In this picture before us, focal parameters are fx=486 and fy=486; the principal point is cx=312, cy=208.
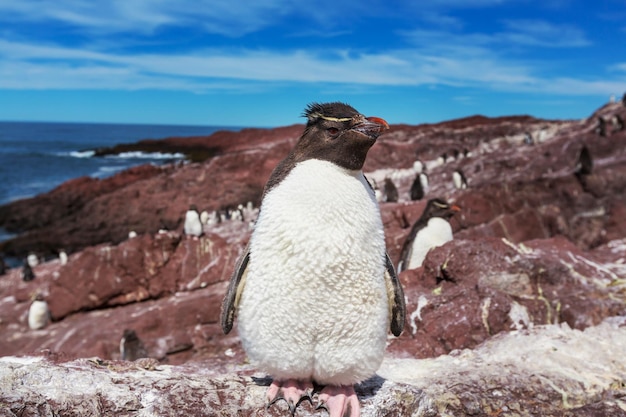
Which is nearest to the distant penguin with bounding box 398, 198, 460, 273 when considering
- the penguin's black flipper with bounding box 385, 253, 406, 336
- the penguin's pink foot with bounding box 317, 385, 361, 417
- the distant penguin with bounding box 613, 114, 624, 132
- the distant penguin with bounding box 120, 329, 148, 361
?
the distant penguin with bounding box 120, 329, 148, 361

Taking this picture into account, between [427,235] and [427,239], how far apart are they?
0.09m

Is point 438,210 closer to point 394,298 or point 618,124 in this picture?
point 394,298

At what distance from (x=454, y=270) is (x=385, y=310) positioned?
13.7 feet

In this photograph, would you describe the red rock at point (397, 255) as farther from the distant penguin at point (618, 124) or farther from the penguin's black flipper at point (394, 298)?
the penguin's black flipper at point (394, 298)

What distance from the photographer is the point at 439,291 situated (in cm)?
691

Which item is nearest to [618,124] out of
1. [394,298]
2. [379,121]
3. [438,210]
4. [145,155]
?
[438,210]

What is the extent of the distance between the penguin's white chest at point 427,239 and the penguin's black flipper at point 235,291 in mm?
7047

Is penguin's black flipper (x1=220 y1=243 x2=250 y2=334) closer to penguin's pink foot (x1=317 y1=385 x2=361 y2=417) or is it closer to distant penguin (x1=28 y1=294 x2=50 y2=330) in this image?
penguin's pink foot (x1=317 y1=385 x2=361 y2=417)

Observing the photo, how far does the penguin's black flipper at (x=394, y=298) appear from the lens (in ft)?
11.1

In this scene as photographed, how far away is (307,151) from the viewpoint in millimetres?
3217

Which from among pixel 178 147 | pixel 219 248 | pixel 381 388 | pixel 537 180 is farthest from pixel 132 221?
pixel 178 147

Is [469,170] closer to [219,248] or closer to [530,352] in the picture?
[219,248]

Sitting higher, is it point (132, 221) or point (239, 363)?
point (239, 363)

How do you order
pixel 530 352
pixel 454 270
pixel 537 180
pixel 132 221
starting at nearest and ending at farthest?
pixel 530 352 → pixel 454 270 → pixel 537 180 → pixel 132 221
